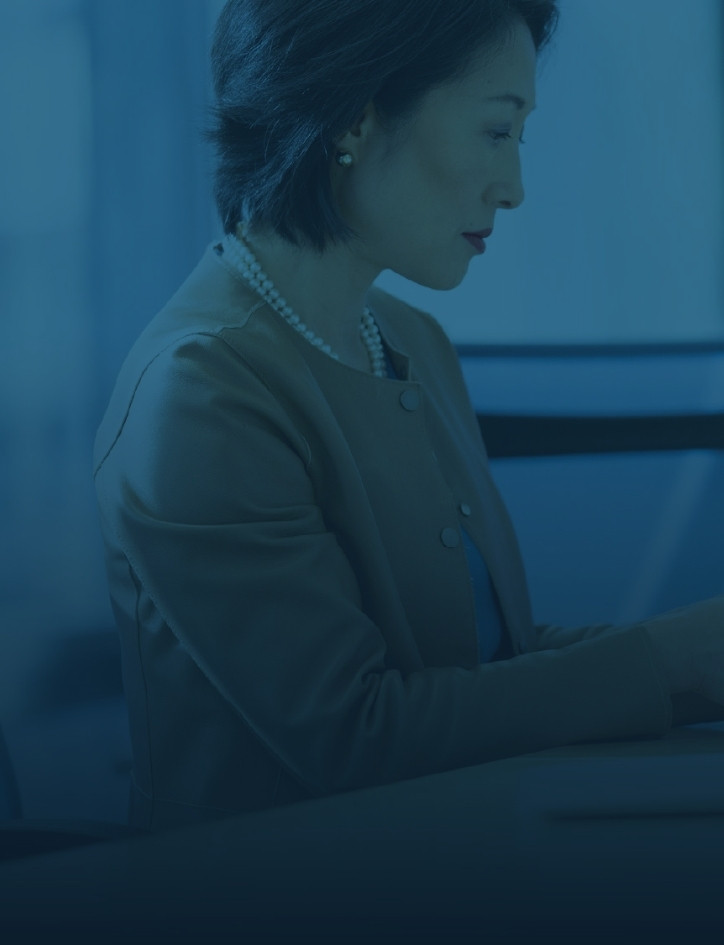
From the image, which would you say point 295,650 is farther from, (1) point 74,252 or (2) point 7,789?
(1) point 74,252

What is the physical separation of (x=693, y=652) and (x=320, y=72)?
61 centimetres

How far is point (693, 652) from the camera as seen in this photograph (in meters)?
0.82

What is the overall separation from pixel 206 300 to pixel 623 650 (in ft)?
1.59

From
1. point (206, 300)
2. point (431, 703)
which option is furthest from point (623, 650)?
point (206, 300)

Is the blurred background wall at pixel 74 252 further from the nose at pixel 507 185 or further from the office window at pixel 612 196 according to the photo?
the nose at pixel 507 185

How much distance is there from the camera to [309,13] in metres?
0.95

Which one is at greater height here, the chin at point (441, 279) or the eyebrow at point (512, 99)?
the eyebrow at point (512, 99)

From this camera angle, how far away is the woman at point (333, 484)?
0.79 m

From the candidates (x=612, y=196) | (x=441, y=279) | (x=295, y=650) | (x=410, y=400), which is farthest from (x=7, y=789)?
(x=612, y=196)

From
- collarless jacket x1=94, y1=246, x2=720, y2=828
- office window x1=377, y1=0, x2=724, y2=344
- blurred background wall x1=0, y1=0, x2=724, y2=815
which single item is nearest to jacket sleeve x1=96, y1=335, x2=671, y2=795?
collarless jacket x1=94, y1=246, x2=720, y2=828

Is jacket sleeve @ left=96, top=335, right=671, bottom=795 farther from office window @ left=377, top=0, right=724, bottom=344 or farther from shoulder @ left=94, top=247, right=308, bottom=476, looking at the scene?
office window @ left=377, top=0, right=724, bottom=344

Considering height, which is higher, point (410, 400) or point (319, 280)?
point (319, 280)

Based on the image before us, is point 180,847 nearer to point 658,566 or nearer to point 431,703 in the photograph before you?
point 431,703

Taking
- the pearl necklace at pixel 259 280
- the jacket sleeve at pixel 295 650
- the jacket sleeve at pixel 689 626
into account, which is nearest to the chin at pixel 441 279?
the pearl necklace at pixel 259 280
